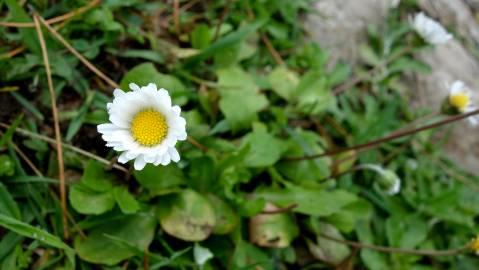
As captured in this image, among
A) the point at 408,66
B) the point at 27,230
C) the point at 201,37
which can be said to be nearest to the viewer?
the point at 27,230

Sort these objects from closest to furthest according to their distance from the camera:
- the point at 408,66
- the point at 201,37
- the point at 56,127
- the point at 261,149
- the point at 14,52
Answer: the point at 56,127
the point at 14,52
the point at 261,149
the point at 201,37
the point at 408,66

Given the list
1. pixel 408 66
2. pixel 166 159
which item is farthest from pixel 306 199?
pixel 408 66

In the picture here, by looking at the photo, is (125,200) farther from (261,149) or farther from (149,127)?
(261,149)

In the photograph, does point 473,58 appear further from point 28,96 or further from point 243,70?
point 28,96

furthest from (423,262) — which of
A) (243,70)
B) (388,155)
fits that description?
(243,70)

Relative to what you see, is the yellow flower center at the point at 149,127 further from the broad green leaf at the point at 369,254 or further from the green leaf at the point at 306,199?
the broad green leaf at the point at 369,254

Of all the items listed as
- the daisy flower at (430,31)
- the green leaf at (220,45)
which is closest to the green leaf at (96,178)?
the green leaf at (220,45)

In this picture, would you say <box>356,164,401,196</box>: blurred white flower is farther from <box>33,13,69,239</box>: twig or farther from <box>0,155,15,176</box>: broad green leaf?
<box>0,155,15,176</box>: broad green leaf

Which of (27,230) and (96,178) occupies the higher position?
(96,178)
